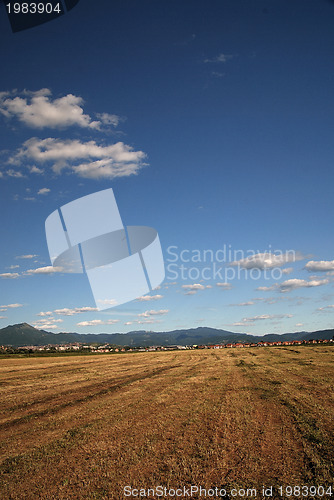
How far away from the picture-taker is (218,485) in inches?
282

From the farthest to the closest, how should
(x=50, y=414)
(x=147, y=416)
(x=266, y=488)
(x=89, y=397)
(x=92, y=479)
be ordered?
(x=89, y=397) → (x=50, y=414) → (x=147, y=416) → (x=92, y=479) → (x=266, y=488)

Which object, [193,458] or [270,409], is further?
[270,409]

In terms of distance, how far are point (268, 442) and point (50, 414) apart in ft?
34.8

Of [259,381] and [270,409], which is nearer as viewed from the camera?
[270,409]

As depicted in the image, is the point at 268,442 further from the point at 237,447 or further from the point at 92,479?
the point at 92,479

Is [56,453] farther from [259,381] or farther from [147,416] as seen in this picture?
[259,381]

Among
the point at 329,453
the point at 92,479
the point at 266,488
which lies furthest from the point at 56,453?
the point at 329,453

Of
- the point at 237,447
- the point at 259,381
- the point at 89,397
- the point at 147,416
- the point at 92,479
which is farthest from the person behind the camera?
the point at 259,381

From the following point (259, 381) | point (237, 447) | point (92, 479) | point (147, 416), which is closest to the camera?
point (92, 479)

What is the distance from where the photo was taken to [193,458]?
28.2 ft

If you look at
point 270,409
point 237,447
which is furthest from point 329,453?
point 270,409

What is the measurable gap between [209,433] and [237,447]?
164 centimetres

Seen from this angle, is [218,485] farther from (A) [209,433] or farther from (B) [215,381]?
(B) [215,381]

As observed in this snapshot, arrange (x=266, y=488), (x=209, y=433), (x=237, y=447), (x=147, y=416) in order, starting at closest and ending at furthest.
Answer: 1. (x=266, y=488)
2. (x=237, y=447)
3. (x=209, y=433)
4. (x=147, y=416)
